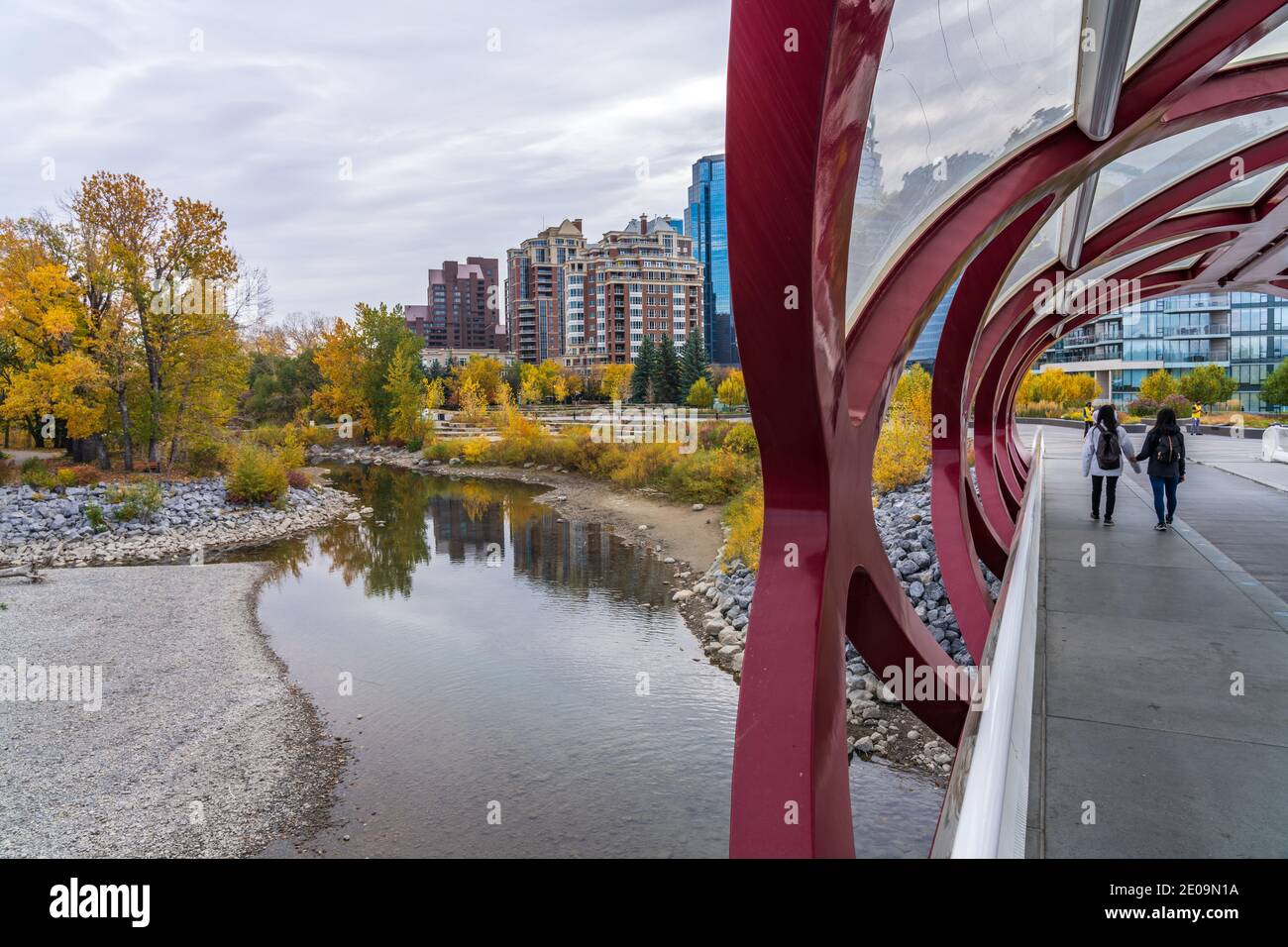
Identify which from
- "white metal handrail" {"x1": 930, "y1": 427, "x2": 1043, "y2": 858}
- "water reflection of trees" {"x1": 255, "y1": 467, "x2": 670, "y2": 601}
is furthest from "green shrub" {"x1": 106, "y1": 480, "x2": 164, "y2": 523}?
"white metal handrail" {"x1": 930, "y1": 427, "x2": 1043, "y2": 858}

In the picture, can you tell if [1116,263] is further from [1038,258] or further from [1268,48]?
[1268,48]

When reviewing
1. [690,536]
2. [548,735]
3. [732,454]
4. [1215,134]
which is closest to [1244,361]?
[732,454]

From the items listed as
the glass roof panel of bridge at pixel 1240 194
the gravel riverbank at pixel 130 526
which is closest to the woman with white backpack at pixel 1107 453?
the glass roof panel of bridge at pixel 1240 194

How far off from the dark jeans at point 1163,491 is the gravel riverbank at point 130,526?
20.6 m

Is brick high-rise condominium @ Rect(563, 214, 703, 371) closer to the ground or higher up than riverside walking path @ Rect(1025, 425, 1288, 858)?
higher up

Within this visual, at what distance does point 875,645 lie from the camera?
443 centimetres

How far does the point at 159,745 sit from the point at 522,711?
13.3 ft

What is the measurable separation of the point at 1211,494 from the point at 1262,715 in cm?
1072

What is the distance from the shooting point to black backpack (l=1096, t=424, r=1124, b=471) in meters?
9.65

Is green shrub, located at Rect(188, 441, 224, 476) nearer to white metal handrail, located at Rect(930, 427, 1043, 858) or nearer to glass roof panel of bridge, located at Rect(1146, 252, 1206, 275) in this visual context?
glass roof panel of bridge, located at Rect(1146, 252, 1206, 275)

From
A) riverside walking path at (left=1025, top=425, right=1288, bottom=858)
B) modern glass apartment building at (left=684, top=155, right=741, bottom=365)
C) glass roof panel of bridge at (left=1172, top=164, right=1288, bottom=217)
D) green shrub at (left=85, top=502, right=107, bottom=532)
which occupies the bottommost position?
green shrub at (left=85, top=502, right=107, bottom=532)

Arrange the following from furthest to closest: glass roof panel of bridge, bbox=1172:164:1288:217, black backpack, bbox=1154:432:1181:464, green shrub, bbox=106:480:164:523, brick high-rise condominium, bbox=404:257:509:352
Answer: brick high-rise condominium, bbox=404:257:509:352 < green shrub, bbox=106:480:164:523 < glass roof panel of bridge, bbox=1172:164:1288:217 < black backpack, bbox=1154:432:1181:464

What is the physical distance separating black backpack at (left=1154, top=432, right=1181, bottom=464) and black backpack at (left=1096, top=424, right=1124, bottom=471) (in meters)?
0.64
